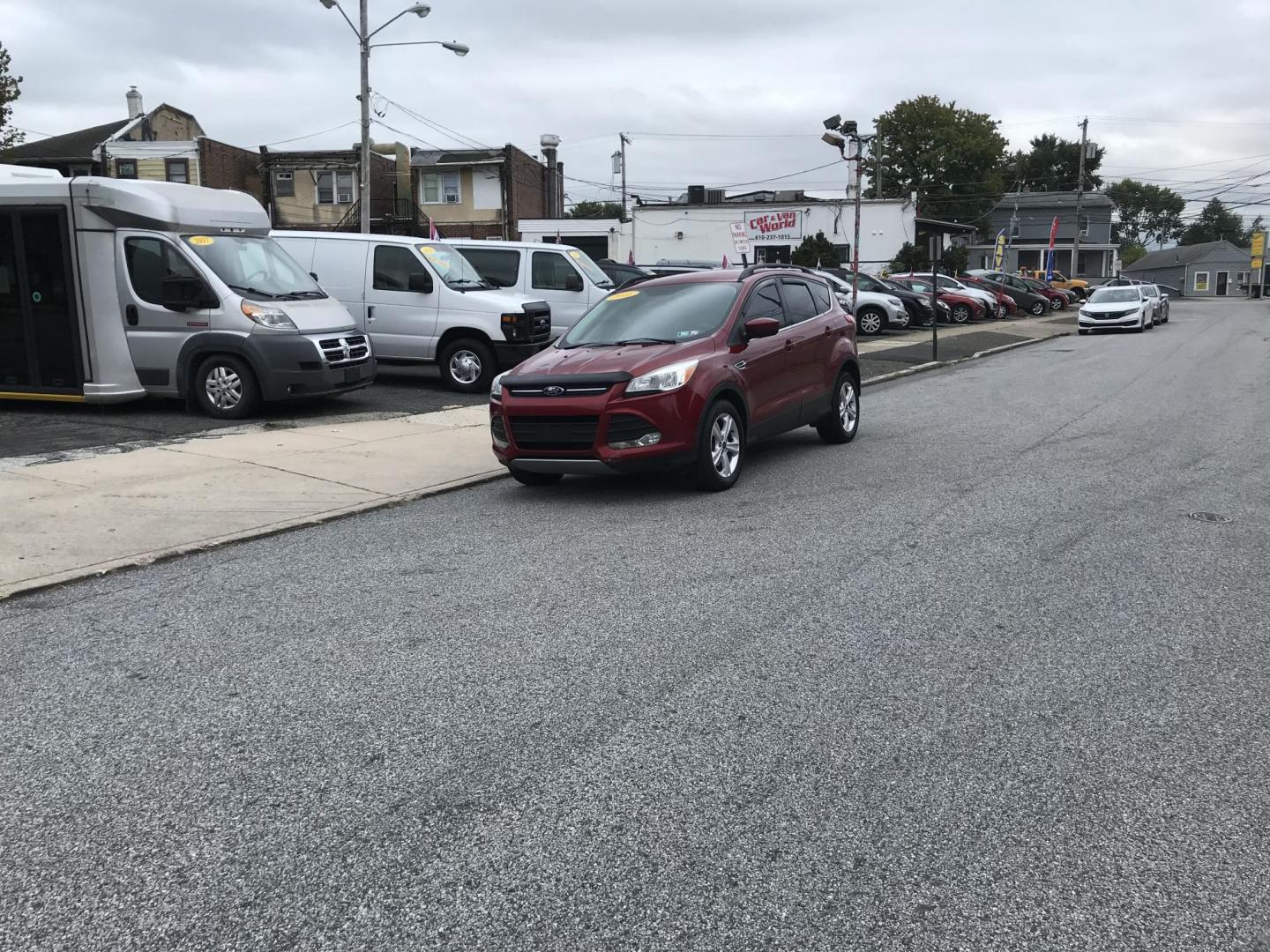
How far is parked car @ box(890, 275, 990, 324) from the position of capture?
35344 mm

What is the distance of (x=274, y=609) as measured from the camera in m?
5.87

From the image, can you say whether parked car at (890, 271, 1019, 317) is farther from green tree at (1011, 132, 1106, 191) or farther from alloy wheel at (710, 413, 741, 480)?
green tree at (1011, 132, 1106, 191)

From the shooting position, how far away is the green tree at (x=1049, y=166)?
107 m

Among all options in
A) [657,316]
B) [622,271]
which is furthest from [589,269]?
[657,316]

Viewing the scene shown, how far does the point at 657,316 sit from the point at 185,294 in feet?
20.1

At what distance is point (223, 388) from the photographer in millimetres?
12805

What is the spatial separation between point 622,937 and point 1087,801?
1689 millimetres

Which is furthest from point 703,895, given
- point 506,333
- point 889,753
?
point 506,333

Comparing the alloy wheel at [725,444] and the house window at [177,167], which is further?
the house window at [177,167]

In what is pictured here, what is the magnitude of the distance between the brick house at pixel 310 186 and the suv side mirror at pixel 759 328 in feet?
134

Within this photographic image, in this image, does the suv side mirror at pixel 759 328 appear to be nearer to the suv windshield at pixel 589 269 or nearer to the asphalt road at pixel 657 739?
the asphalt road at pixel 657 739

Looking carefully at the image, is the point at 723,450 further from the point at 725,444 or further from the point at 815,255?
the point at 815,255

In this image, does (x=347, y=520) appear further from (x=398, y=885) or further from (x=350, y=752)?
(x=398, y=885)

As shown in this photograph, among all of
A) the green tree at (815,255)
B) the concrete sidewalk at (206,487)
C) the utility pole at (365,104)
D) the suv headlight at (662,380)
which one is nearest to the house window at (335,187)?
the green tree at (815,255)
